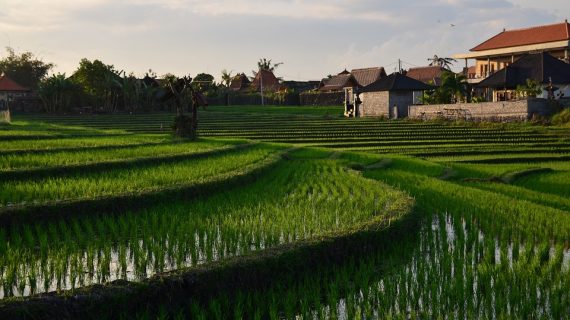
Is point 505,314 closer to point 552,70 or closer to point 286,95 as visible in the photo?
point 552,70

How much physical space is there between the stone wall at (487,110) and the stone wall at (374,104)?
2420mm

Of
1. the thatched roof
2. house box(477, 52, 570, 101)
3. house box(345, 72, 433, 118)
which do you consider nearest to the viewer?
house box(477, 52, 570, 101)

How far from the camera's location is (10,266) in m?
5.61

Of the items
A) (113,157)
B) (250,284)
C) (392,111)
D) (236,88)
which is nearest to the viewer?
(250,284)

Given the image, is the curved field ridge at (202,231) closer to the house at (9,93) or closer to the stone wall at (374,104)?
the stone wall at (374,104)

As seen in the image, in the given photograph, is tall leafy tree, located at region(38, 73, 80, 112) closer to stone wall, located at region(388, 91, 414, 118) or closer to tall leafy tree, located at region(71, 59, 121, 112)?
tall leafy tree, located at region(71, 59, 121, 112)

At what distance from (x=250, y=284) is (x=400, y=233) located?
2517 mm

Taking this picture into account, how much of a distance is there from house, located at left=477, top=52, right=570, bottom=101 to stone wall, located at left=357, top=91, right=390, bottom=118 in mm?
5549

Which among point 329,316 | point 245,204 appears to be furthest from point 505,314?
point 245,204

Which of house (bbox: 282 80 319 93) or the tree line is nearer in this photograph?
the tree line

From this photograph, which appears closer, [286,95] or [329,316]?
[329,316]

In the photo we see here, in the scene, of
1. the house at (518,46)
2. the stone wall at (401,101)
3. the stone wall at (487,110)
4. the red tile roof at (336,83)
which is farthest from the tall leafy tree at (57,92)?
the house at (518,46)

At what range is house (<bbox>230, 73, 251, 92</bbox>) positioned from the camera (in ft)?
228

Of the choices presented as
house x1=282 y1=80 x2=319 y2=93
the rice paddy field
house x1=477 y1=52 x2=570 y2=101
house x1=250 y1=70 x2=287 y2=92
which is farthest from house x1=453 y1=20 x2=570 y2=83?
the rice paddy field
